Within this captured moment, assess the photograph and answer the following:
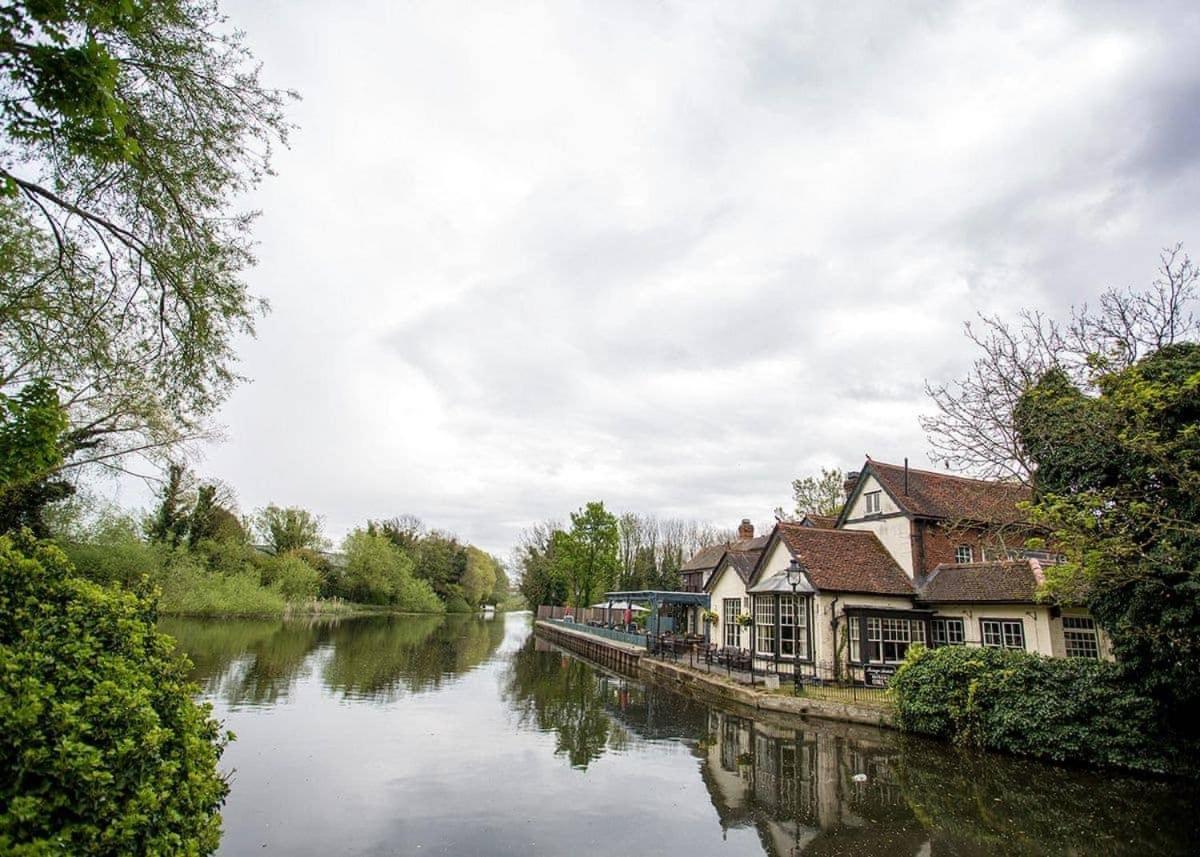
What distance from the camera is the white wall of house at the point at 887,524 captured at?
2320cm

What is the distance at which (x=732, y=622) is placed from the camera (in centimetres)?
2709

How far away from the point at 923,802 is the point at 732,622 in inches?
665

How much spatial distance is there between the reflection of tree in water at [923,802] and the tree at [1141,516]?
89.1 inches

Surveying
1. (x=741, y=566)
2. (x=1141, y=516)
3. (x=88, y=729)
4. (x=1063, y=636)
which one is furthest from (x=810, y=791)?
(x=741, y=566)

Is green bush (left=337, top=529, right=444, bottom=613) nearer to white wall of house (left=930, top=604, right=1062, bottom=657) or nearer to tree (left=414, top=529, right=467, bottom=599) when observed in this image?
tree (left=414, top=529, right=467, bottom=599)

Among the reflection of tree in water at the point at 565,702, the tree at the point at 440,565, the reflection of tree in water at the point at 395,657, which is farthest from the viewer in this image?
the tree at the point at 440,565

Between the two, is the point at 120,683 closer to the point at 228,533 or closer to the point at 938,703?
the point at 938,703

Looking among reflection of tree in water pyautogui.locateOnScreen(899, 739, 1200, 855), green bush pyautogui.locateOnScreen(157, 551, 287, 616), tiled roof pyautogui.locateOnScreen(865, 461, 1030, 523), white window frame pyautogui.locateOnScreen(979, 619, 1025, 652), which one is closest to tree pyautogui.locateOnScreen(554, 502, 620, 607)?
green bush pyautogui.locateOnScreen(157, 551, 287, 616)

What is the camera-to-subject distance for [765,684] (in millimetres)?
19891

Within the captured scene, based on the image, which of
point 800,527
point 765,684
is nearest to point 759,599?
point 800,527

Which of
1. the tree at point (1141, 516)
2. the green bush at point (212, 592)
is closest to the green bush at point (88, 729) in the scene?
the tree at point (1141, 516)

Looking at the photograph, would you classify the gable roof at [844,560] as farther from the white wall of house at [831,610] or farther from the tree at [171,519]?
the tree at [171,519]

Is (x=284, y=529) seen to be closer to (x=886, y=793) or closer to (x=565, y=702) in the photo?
(x=565, y=702)

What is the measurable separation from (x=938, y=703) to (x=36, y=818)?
16853 mm
